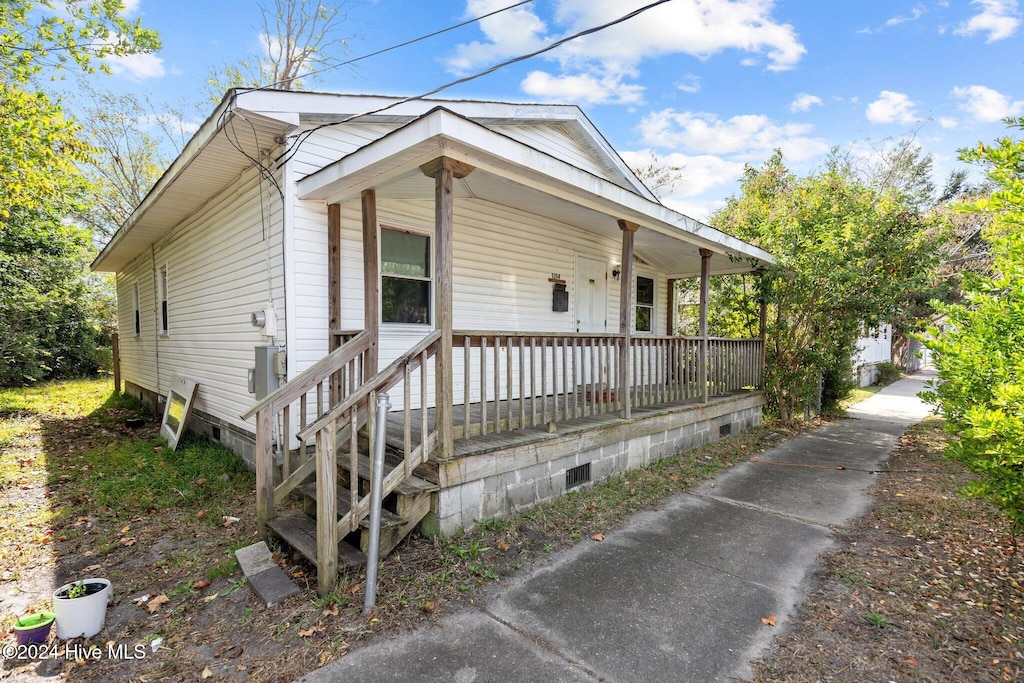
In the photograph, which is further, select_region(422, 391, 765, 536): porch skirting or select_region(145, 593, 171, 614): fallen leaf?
select_region(422, 391, 765, 536): porch skirting

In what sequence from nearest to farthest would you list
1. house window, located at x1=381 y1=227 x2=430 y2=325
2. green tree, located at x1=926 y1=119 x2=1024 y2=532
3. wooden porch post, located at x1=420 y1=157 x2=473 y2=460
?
1. green tree, located at x1=926 y1=119 x2=1024 y2=532
2. wooden porch post, located at x1=420 y1=157 x2=473 y2=460
3. house window, located at x1=381 y1=227 x2=430 y2=325

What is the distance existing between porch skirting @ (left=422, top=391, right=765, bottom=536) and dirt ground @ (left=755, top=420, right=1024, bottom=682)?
2185mm

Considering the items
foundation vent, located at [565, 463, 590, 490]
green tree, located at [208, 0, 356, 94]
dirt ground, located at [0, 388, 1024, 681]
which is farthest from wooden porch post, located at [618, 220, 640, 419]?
green tree, located at [208, 0, 356, 94]

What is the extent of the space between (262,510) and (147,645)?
1185 mm

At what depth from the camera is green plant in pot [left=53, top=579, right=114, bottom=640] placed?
2.77m

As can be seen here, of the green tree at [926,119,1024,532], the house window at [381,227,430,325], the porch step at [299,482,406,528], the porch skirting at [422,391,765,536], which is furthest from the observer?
the house window at [381,227,430,325]

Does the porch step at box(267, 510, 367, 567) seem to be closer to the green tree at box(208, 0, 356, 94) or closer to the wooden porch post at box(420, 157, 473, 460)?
the wooden porch post at box(420, 157, 473, 460)

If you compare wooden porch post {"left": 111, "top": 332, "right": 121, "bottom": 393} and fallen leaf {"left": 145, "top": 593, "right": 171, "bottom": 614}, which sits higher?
wooden porch post {"left": 111, "top": 332, "right": 121, "bottom": 393}

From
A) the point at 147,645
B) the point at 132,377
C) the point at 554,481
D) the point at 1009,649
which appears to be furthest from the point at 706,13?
the point at 132,377

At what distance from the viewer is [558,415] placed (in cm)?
516

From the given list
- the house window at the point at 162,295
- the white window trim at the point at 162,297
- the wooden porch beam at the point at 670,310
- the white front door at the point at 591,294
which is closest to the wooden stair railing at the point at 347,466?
the white front door at the point at 591,294

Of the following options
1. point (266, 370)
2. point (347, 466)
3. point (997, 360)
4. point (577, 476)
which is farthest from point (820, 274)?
point (266, 370)

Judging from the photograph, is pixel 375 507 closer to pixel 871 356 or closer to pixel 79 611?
pixel 79 611

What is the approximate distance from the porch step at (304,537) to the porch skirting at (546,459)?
632 millimetres
